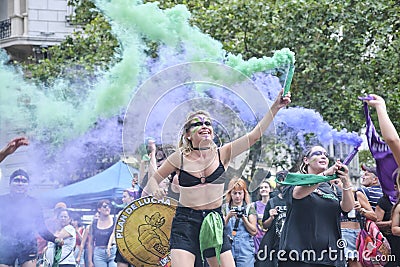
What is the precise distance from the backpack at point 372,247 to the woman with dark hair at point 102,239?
319 centimetres

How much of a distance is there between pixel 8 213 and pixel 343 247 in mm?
3569

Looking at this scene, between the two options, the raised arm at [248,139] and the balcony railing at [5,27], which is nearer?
the raised arm at [248,139]

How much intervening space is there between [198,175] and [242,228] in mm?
3332

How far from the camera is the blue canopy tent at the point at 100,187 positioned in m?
13.3

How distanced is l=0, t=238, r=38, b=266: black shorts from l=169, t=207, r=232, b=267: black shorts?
8.79 ft

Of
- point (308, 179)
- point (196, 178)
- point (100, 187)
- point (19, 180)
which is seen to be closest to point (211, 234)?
point (196, 178)

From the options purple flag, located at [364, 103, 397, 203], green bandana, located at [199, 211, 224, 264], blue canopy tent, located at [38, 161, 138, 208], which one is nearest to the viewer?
green bandana, located at [199, 211, 224, 264]

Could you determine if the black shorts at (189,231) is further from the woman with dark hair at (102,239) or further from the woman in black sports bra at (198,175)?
the woman with dark hair at (102,239)

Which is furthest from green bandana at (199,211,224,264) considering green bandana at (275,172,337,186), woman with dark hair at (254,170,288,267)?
woman with dark hair at (254,170,288,267)

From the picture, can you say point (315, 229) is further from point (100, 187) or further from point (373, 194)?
A: point (100, 187)

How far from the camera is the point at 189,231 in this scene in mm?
7371

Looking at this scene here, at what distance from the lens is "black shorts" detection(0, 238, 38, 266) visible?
370 inches

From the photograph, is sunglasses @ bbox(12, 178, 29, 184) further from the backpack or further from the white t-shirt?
the backpack

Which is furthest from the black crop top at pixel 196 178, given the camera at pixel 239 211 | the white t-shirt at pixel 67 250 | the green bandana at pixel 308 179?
the white t-shirt at pixel 67 250
